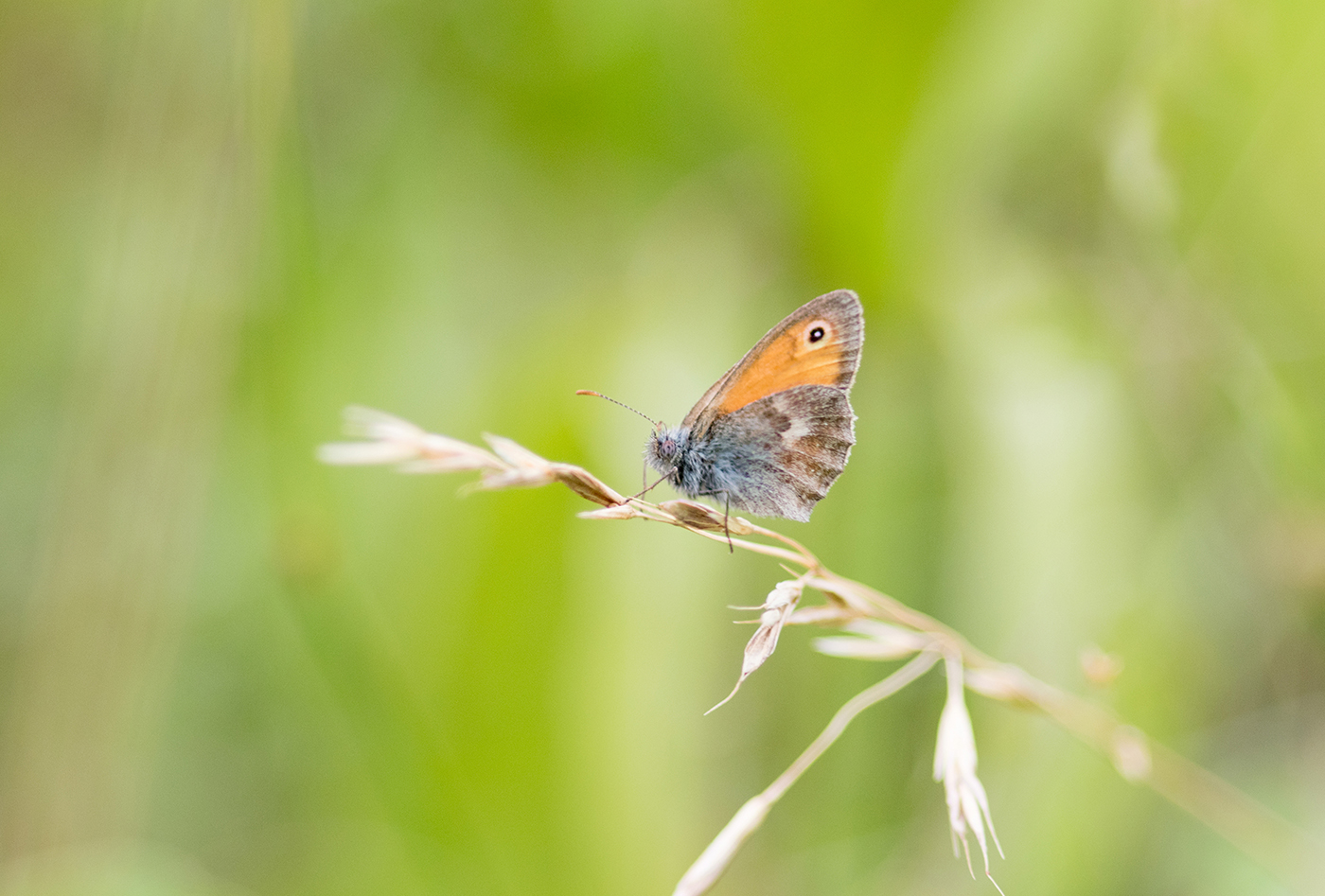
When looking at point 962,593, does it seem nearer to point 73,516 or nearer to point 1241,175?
point 1241,175

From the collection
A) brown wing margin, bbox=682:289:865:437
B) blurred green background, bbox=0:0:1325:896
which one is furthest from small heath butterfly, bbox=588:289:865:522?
blurred green background, bbox=0:0:1325:896

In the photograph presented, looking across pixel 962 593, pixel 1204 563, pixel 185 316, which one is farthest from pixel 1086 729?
pixel 185 316

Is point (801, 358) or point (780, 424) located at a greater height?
point (801, 358)

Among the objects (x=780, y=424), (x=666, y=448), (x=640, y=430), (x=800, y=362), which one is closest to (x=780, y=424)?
(x=780, y=424)

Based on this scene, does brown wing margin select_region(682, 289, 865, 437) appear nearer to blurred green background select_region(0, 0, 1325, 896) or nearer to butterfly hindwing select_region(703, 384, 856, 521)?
butterfly hindwing select_region(703, 384, 856, 521)

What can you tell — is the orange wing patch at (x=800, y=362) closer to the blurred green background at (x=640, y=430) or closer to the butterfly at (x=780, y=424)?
the butterfly at (x=780, y=424)

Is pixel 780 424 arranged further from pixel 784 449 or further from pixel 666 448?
pixel 666 448
